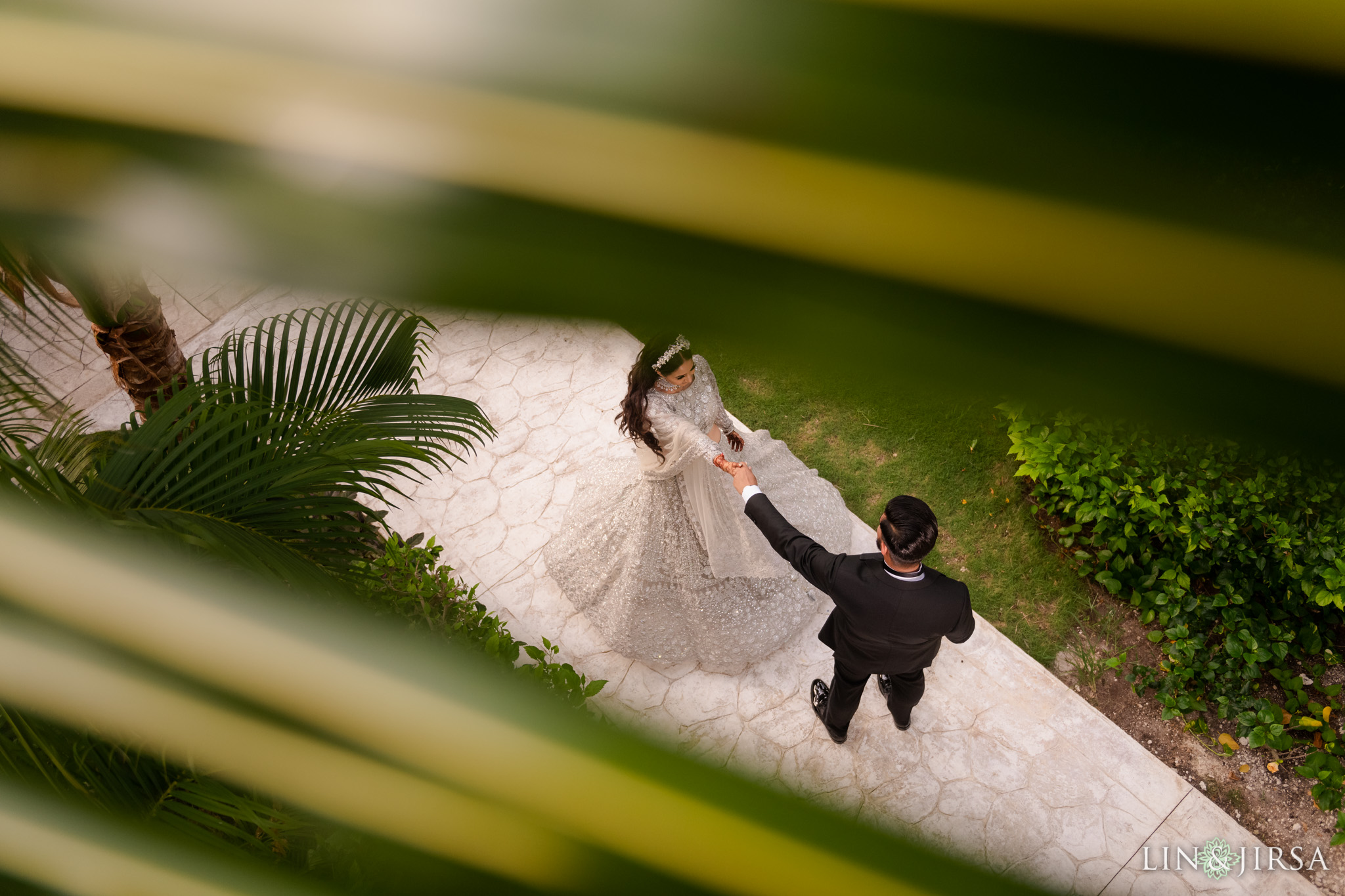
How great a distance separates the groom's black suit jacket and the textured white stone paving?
946mm

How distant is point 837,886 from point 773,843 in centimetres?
2

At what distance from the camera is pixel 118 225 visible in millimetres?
154

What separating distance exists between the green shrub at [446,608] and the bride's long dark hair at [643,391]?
3.79 ft

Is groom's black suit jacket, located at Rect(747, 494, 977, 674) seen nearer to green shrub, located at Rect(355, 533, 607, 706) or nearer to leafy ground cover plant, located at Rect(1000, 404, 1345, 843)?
green shrub, located at Rect(355, 533, 607, 706)

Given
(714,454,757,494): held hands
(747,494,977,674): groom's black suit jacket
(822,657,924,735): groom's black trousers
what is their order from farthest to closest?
1. (822,657,924,735): groom's black trousers
2. (714,454,757,494): held hands
3. (747,494,977,674): groom's black suit jacket

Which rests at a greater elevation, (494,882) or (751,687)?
(751,687)

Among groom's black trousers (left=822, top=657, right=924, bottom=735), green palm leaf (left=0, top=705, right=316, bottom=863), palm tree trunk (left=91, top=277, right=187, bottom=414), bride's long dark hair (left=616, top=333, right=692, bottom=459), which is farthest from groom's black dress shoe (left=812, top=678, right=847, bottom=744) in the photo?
palm tree trunk (left=91, top=277, right=187, bottom=414)

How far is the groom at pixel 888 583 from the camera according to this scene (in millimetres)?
2854

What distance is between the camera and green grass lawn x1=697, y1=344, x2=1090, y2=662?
4863mm

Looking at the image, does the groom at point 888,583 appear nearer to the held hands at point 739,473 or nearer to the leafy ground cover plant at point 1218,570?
the held hands at point 739,473

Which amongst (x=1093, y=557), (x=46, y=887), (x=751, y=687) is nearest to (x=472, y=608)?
(x=751, y=687)

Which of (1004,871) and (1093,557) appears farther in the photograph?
(1093,557)

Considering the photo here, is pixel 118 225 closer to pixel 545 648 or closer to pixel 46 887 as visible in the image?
pixel 46 887

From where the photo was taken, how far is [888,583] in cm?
299
